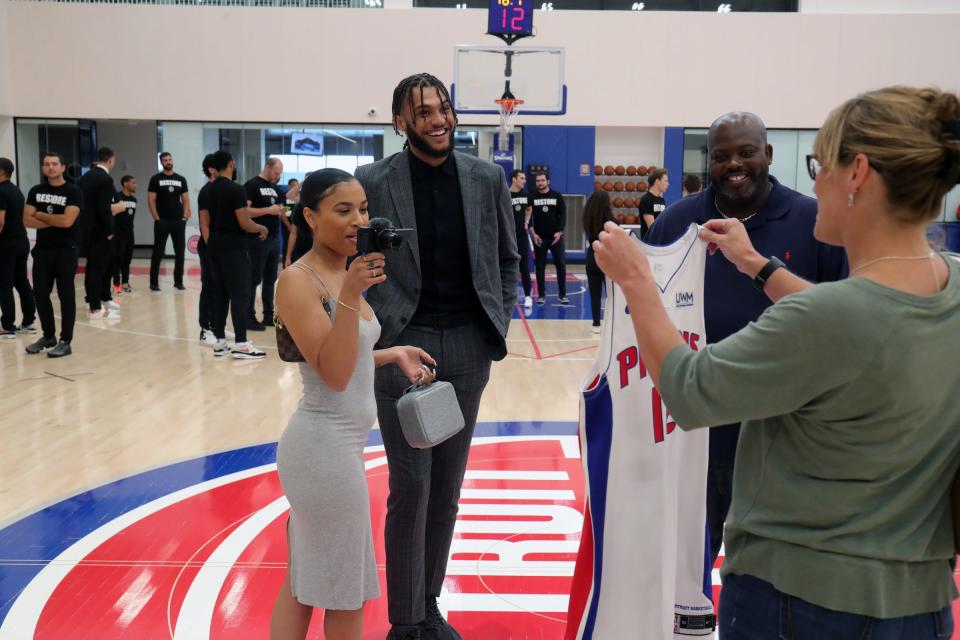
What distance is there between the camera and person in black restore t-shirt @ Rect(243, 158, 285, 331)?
917cm

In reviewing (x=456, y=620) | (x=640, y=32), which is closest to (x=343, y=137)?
(x=640, y=32)

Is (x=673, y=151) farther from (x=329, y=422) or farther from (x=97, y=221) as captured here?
(x=329, y=422)

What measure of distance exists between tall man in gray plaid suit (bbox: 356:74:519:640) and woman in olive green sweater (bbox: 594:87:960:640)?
146 cm

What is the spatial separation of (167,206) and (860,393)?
1257 cm

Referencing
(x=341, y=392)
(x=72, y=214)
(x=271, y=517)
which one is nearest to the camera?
(x=341, y=392)

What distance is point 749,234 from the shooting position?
2.56 m

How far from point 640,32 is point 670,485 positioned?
1621cm

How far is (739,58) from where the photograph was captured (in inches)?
675

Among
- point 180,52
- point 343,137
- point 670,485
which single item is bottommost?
point 670,485

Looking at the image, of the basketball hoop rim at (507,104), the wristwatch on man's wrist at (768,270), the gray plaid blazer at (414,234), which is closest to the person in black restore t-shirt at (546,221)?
the basketball hoop rim at (507,104)

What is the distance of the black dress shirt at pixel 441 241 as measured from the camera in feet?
9.37

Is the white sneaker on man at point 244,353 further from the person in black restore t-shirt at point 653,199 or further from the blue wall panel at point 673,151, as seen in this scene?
the blue wall panel at point 673,151

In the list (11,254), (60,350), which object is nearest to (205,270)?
(60,350)

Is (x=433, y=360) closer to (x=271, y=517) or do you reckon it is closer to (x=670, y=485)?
(x=670, y=485)
